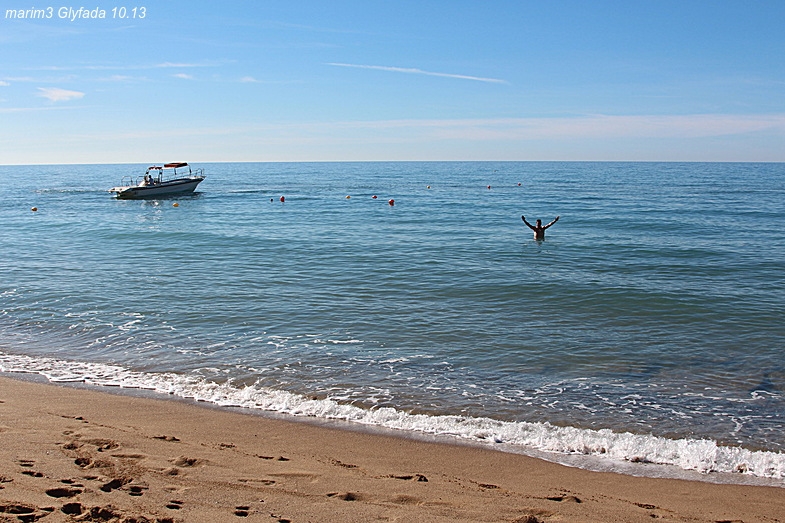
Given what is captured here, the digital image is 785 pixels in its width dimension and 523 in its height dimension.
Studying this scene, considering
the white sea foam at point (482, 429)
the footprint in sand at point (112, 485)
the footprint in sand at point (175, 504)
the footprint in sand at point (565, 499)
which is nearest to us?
the footprint in sand at point (175, 504)

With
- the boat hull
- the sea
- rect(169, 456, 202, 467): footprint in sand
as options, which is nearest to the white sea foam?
the sea

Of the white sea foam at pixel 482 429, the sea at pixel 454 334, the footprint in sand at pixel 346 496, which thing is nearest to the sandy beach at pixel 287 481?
the footprint in sand at pixel 346 496

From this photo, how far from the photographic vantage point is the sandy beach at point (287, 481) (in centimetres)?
525

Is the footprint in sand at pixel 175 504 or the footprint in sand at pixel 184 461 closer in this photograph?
the footprint in sand at pixel 175 504

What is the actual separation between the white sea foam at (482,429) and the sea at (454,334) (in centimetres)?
3

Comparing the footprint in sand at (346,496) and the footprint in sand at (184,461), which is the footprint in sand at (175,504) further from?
the footprint in sand at (346,496)

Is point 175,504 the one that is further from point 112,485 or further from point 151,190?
point 151,190

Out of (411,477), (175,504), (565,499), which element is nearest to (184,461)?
(175,504)

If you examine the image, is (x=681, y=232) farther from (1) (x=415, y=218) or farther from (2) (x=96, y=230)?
(2) (x=96, y=230)

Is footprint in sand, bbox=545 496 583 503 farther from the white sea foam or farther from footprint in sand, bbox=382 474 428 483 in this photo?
the white sea foam

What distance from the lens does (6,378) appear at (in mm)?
9742

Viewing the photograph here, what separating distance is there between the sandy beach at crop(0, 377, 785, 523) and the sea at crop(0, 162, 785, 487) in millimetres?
605

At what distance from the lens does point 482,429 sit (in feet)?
26.4

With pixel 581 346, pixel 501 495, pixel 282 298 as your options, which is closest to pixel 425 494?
pixel 501 495
